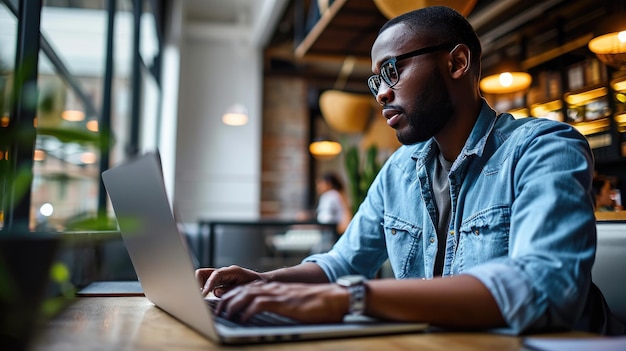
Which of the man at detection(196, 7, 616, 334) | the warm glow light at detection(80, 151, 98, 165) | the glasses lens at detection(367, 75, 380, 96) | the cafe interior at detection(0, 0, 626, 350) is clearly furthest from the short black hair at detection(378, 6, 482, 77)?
the warm glow light at detection(80, 151, 98, 165)

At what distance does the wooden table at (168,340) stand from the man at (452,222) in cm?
5

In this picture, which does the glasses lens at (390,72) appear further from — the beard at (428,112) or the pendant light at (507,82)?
the pendant light at (507,82)

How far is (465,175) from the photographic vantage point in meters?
1.12

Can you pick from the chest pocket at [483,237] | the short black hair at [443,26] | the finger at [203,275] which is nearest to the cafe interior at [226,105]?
the finger at [203,275]

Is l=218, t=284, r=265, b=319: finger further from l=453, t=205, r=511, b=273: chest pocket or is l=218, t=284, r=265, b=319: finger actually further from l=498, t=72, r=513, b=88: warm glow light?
l=498, t=72, r=513, b=88: warm glow light

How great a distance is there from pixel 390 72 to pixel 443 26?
164mm

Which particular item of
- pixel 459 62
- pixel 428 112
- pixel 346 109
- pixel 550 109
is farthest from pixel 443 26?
pixel 346 109

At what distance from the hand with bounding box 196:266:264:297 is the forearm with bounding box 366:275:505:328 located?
369 mm

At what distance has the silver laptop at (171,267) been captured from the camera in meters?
0.61

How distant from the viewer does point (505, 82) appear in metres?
3.90

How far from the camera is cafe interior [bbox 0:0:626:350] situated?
0.76 m

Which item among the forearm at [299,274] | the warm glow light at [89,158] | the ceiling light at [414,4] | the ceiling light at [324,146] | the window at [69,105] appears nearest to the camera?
the window at [69,105]

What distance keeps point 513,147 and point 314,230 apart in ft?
19.6

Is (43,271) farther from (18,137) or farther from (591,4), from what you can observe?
(591,4)
